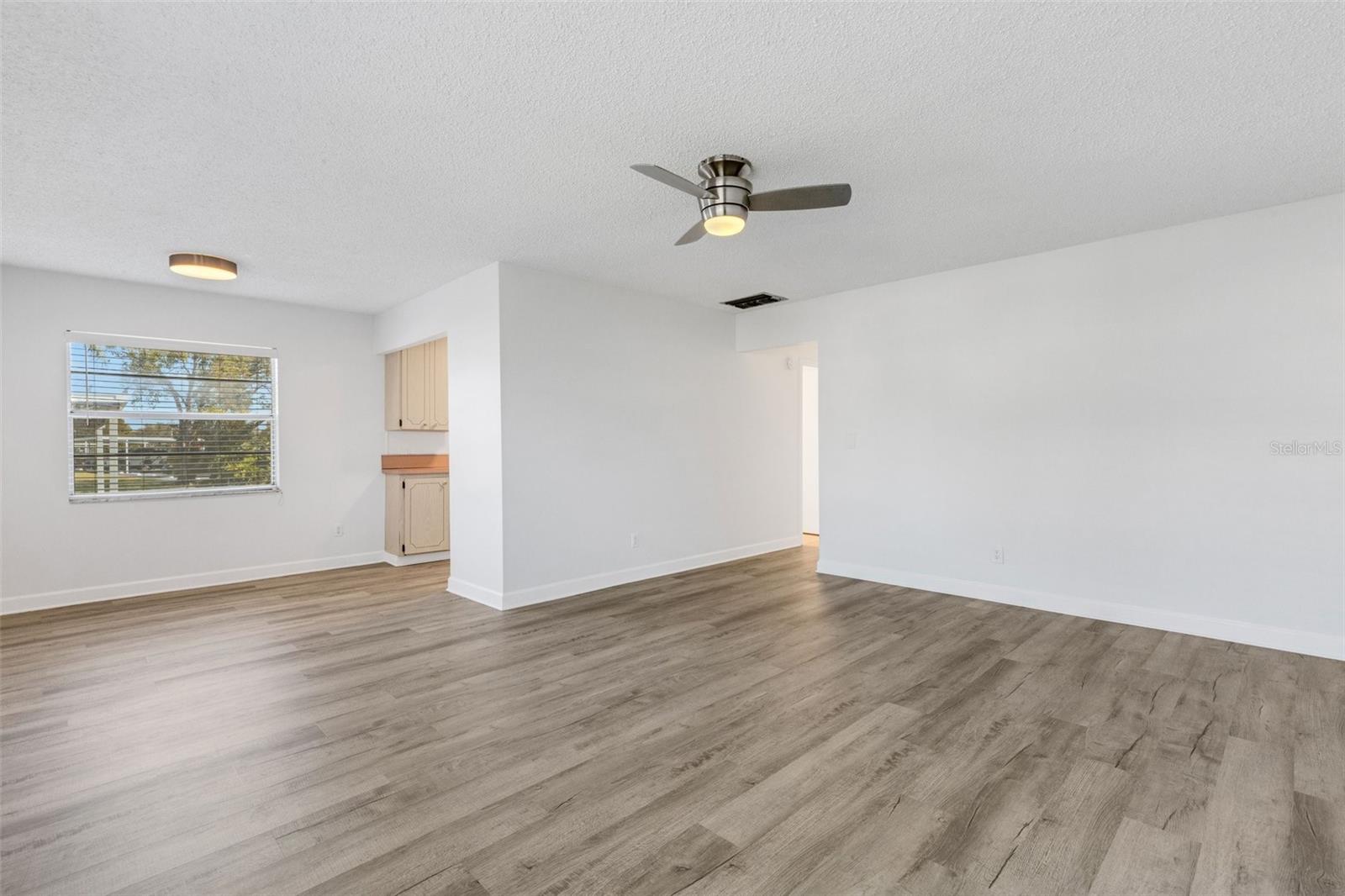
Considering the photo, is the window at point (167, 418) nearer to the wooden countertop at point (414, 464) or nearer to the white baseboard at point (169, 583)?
the white baseboard at point (169, 583)

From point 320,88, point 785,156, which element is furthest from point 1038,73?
point 320,88

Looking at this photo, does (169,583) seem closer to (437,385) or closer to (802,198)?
(437,385)

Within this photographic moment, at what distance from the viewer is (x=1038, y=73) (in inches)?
89.4

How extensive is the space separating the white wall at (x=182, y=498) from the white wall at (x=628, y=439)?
2.57 m

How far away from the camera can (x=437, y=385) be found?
6570mm

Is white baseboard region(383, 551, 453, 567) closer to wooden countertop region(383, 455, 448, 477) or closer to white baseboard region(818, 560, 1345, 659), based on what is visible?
wooden countertop region(383, 455, 448, 477)

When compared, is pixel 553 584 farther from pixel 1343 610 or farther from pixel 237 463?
pixel 1343 610

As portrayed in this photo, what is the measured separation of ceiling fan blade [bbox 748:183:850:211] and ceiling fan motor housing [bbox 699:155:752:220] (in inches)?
2.5

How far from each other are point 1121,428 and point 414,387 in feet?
19.8

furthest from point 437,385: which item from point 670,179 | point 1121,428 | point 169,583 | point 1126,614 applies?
point 1126,614

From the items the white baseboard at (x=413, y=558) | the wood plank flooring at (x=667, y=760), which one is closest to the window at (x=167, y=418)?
the white baseboard at (x=413, y=558)

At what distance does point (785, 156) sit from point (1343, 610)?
12.7ft

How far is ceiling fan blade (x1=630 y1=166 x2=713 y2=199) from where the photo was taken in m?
2.57

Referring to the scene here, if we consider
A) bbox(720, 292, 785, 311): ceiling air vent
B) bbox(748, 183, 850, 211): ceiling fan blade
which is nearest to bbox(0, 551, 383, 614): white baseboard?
bbox(720, 292, 785, 311): ceiling air vent
